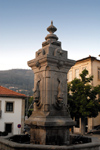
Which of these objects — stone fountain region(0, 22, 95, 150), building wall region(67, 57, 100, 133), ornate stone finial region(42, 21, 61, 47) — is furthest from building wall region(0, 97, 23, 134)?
ornate stone finial region(42, 21, 61, 47)

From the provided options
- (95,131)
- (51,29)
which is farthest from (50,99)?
(95,131)

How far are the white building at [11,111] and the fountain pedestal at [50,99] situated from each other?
2174 cm

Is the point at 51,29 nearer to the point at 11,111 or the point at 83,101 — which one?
the point at 83,101

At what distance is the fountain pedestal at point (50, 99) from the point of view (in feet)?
28.2

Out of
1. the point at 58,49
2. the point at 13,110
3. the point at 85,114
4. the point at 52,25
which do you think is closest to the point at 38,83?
the point at 58,49

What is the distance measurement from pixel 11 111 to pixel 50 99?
23.0 meters

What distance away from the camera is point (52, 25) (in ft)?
34.9

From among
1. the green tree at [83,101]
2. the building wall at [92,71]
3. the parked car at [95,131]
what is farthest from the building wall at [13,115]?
the parked car at [95,131]

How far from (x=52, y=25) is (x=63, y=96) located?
156 inches

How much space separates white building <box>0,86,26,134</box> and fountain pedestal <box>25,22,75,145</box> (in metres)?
21.7

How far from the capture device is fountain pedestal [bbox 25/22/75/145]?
28.2ft

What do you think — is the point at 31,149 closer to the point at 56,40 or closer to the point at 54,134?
the point at 54,134

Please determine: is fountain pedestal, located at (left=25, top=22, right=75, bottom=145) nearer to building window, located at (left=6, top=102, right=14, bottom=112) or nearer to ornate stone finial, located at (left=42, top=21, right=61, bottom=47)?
ornate stone finial, located at (left=42, top=21, right=61, bottom=47)

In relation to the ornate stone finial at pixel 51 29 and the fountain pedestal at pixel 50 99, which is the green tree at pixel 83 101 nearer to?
the ornate stone finial at pixel 51 29
